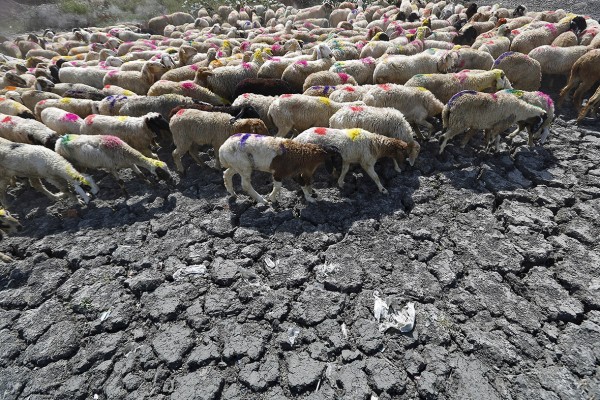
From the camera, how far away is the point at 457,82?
26.3 feet

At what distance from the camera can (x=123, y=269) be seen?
5.30 m

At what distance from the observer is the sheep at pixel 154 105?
8.25m

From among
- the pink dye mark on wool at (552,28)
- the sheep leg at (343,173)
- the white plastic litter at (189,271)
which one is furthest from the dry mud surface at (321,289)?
the pink dye mark on wool at (552,28)

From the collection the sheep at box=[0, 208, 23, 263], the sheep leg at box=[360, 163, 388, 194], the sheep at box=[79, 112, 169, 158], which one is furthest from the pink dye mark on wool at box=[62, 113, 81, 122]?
the sheep leg at box=[360, 163, 388, 194]

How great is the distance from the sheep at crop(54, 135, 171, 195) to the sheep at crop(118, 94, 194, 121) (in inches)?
60.2

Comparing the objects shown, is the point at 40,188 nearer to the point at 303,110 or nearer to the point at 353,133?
the point at 303,110

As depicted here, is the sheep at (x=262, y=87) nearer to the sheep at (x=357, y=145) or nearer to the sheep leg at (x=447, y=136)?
the sheep at (x=357, y=145)

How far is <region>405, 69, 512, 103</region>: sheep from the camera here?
7.98m

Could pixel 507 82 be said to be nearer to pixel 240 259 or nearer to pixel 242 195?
pixel 242 195

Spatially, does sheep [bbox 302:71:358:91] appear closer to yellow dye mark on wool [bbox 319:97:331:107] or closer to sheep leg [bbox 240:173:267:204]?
yellow dye mark on wool [bbox 319:97:331:107]

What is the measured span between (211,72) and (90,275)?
6072mm

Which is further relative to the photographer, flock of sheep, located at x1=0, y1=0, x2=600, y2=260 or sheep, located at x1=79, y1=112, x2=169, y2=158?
sheep, located at x1=79, y1=112, x2=169, y2=158

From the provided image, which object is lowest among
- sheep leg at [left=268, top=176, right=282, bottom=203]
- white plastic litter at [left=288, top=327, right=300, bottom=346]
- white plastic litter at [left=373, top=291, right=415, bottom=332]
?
white plastic litter at [left=288, top=327, right=300, bottom=346]

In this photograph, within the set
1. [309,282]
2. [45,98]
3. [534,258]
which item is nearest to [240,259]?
[309,282]
